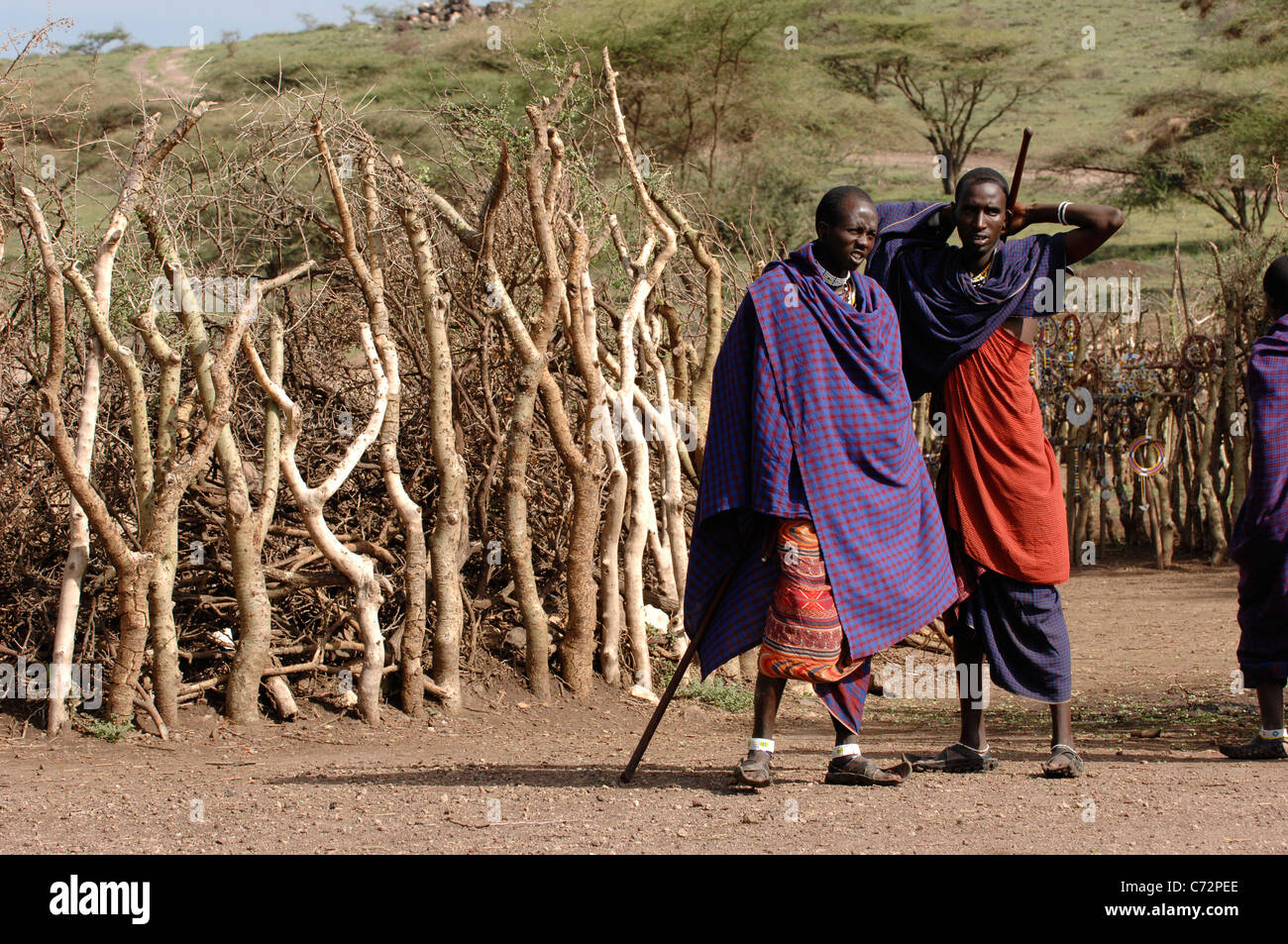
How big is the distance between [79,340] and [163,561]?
1159 mm

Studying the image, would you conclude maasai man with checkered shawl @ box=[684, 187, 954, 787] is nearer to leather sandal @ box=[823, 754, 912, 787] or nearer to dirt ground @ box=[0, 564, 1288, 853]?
leather sandal @ box=[823, 754, 912, 787]

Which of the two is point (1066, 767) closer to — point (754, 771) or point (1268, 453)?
point (754, 771)

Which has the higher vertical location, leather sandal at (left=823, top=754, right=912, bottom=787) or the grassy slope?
the grassy slope

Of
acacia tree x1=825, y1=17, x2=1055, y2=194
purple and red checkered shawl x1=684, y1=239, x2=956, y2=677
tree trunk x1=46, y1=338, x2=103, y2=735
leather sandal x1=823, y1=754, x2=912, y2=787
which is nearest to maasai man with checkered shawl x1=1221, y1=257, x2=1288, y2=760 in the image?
purple and red checkered shawl x1=684, y1=239, x2=956, y2=677

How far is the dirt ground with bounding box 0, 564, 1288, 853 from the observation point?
3.43 meters

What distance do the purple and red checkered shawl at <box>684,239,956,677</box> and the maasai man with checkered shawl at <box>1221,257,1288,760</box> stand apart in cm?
134

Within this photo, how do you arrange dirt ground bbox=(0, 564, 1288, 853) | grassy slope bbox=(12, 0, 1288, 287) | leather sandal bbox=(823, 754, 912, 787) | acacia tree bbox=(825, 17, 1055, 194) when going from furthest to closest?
acacia tree bbox=(825, 17, 1055, 194)
grassy slope bbox=(12, 0, 1288, 287)
leather sandal bbox=(823, 754, 912, 787)
dirt ground bbox=(0, 564, 1288, 853)

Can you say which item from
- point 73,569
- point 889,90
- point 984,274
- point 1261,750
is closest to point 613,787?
point 984,274

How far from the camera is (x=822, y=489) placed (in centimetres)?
383

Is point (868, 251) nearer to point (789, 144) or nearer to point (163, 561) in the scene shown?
point (163, 561)

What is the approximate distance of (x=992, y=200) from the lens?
A: 4.07m

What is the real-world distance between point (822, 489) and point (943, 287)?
86cm

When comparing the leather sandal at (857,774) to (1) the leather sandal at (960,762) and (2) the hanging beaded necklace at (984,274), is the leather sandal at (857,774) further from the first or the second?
(2) the hanging beaded necklace at (984,274)

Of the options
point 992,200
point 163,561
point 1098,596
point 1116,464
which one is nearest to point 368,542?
point 163,561
